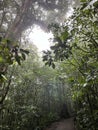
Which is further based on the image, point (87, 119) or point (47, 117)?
point (47, 117)

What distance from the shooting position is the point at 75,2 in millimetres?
12609

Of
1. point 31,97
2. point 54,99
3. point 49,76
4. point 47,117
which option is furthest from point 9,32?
point 54,99

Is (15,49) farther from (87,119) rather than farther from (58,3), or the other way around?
(58,3)

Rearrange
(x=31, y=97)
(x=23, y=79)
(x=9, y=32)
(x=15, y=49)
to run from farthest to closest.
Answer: (x=31, y=97)
(x=23, y=79)
(x=9, y=32)
(x=15, y=49)

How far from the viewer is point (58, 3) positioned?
39.3 feet

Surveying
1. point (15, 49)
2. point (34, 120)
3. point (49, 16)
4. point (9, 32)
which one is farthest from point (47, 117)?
point (15, 49)

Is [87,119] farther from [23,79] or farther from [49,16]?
[49,16]

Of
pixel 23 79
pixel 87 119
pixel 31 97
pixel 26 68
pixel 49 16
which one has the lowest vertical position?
pixel 87 119

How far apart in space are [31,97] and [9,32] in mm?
5669

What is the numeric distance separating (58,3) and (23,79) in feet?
17.9

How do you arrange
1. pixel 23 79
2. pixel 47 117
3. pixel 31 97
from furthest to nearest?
pixel 47 117 < pixel 31 97 < pixel 23 79

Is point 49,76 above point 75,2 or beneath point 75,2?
beneath

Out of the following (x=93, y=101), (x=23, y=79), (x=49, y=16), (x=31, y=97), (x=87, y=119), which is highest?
(x=49, y=16)

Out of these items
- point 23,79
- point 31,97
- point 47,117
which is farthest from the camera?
point 47,117
